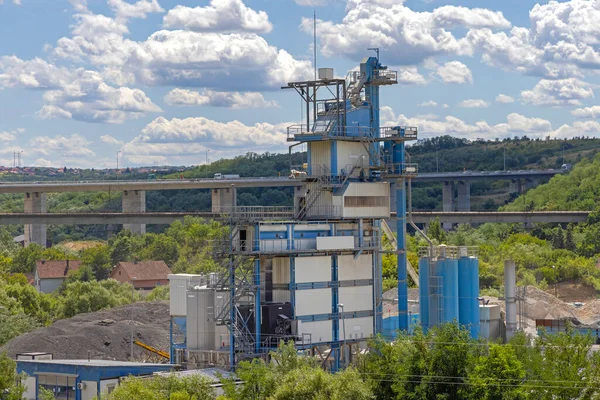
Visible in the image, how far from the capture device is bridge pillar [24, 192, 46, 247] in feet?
573

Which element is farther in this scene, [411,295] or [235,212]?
[411,295]

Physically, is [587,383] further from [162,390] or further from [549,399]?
[162,390]

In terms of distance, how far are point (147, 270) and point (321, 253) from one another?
274 feet

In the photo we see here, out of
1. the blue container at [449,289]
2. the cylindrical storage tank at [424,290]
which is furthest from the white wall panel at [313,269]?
the blue container at [449,289]

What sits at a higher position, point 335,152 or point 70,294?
point 335,152

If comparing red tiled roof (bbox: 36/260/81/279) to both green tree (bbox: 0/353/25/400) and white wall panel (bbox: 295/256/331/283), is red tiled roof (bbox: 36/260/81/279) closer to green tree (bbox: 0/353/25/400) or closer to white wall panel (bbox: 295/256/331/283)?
white wall panel (bbox: 295/256/331/283)

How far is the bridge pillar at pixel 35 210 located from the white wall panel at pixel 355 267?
123301mm

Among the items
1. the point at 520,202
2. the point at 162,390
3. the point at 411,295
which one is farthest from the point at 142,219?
the point at 162,390

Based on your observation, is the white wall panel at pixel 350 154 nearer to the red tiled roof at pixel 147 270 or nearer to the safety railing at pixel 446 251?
the safety railing at pixel 446 251

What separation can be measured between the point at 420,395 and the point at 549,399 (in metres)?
5.27

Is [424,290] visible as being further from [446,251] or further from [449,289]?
[446,251]

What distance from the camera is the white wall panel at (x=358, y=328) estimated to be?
5725 cm

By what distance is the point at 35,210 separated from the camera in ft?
577

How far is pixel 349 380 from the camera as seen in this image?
1800 inches
